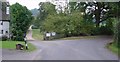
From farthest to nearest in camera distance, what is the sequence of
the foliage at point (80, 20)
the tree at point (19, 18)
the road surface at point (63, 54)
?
the foliage at point (80, 20) → the tree at point (19, 18) → the road surface at point (63, 54)

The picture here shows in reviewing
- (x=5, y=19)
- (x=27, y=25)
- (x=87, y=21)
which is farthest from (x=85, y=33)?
(x=5, y=19)

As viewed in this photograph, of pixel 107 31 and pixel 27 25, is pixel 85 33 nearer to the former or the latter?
pixel 107 31

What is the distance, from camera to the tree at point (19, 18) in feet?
113

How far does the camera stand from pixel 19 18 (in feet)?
123

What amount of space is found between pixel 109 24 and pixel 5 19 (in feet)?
47.9

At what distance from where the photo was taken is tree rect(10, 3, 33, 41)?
3431 cm

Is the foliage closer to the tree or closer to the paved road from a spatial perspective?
the tree

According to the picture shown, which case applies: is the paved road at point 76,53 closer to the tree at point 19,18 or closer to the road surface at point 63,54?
the road surface at point 63,54

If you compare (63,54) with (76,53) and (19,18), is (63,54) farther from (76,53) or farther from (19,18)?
(19,18)

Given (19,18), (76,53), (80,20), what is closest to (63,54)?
(76,53)

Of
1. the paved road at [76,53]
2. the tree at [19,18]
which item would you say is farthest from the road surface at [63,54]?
the tree at [19,18]

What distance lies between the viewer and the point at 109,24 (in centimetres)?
3703

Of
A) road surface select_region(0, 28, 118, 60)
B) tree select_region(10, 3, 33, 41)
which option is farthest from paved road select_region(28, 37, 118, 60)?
tree select_region(10, 3, 33, 41)

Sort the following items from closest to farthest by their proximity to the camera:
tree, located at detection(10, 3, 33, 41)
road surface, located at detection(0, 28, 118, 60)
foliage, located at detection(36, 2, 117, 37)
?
road surface, located at detection(0, 28, 118, 60)
tree, located at detection(10, 3, 33, 41)
foliage, located at detection(36, 2, 117, 37)
